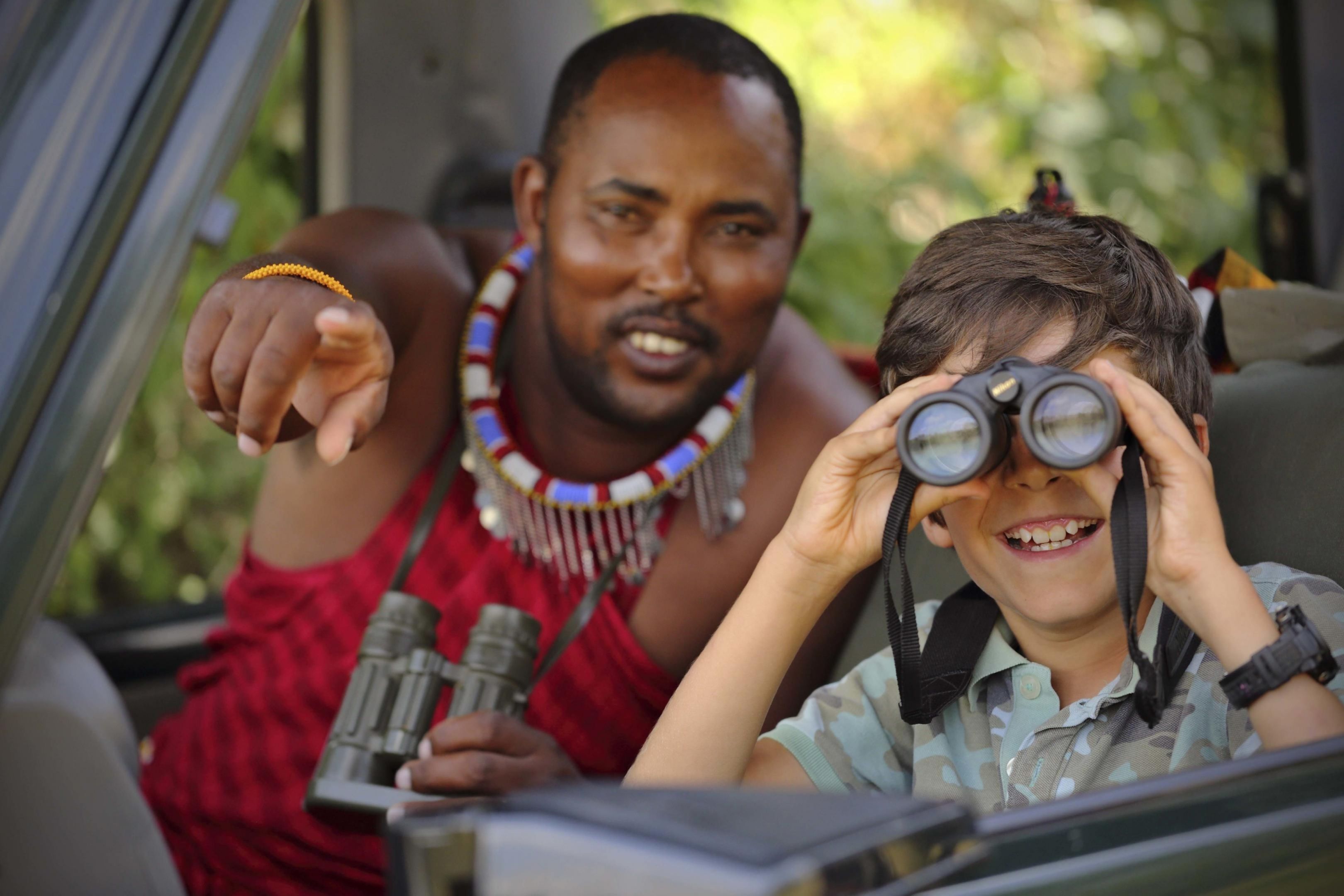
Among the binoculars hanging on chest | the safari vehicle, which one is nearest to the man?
the binoculars hanging on chest

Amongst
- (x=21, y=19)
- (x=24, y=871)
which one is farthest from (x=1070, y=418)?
(x=24, y=871)

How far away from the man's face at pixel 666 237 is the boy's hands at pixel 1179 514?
0.91 meters

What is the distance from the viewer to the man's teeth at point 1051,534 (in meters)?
1.33

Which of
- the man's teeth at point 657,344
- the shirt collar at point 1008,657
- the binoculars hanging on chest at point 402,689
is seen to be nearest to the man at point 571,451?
the man's teeth at point 657,344

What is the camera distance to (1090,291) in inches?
54.1

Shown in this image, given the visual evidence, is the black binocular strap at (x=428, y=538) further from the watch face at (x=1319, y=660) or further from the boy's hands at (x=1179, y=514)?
the watch face at (x=1319, y=660)

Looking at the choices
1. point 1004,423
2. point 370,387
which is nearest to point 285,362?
point 370,387

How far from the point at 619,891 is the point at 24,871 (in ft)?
4.51

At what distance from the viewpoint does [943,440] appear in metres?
1.18

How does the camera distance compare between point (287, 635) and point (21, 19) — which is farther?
point (287, 635)

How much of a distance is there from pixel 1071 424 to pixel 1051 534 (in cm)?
23

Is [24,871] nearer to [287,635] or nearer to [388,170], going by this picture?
[287,635]

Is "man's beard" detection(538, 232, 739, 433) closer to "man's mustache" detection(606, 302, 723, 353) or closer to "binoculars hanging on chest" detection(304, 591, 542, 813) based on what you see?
"man's mustache" detection(606, 302, 723, 353)

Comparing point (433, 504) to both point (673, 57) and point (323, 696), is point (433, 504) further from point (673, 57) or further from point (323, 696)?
point (673, 57)
